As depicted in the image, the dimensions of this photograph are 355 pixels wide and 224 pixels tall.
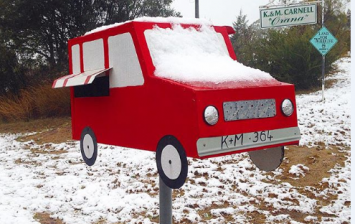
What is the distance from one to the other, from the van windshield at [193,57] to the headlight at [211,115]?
3.3 inches

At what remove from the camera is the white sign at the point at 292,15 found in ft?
12.6

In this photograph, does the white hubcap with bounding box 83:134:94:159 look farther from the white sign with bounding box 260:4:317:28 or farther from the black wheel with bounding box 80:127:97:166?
the white sign with bounding box 260:4:317:28

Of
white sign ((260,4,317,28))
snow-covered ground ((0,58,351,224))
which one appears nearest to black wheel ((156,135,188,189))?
snow-covered ground ((0,58,351,224))

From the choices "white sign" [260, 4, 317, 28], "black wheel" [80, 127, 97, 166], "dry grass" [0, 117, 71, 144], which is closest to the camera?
"black wheel" [80, 127, 97, 166]

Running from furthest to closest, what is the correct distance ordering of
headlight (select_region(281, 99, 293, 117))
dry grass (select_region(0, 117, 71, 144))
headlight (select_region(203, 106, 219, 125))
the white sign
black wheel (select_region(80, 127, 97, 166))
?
dry grass (select_region(0, 117, 71, 144)), the white sign, black wheel (select_region(80, 127, 97, 166)), headlight (select_region(281, 99, 293, 117)), headlight (select_region(203, 106, 219, 125))

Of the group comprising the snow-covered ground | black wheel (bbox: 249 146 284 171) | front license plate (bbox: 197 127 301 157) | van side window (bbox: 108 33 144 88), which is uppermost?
van side window (bbox: 108 33 144 88)

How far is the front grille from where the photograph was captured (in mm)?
896

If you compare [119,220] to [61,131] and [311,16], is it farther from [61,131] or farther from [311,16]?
[61,131]

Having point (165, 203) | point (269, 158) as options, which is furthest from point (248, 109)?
point (165, 203)

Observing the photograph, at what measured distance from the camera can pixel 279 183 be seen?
13.8 feet

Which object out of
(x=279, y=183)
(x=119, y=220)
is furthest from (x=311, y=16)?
(x=119, y=220)

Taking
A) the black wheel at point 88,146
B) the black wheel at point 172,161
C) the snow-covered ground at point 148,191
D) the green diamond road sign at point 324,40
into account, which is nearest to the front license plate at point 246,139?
the black wheel at point 172,161

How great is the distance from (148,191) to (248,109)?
3403 millimetres

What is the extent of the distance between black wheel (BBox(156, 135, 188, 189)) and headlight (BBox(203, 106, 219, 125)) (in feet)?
0.33
